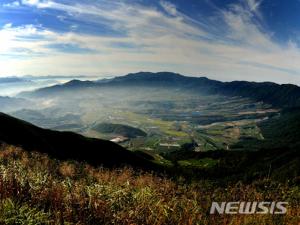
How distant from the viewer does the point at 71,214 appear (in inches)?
309

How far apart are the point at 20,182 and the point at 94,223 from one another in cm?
275

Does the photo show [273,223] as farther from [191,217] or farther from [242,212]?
[191,217]

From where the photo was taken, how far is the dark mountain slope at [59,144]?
57781 millimetres

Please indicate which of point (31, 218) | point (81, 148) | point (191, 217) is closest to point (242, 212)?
point (191, 217)
